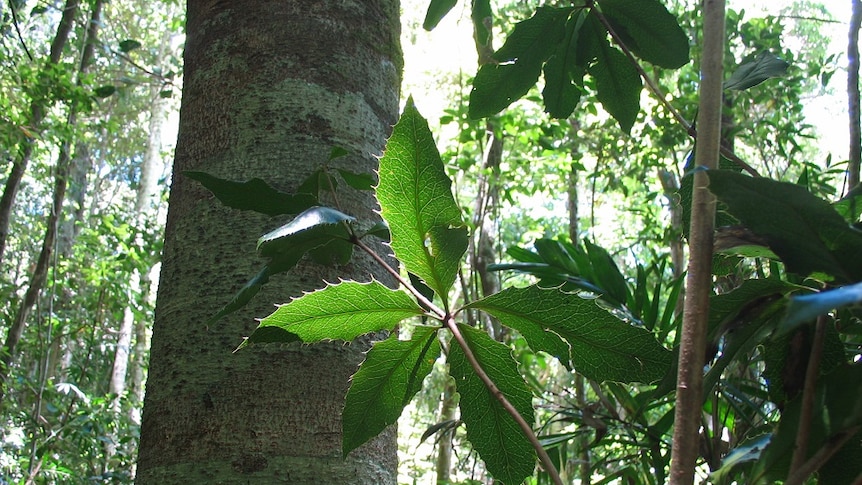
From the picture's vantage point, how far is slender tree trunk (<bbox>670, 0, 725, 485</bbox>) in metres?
0.33

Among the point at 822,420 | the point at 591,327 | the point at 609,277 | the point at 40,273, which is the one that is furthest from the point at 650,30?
the point at 40,273

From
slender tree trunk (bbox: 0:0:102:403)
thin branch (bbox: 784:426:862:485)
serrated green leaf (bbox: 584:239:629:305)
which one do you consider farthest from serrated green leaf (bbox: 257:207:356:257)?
slender tree trunk (bbox: 0:0:102:403)

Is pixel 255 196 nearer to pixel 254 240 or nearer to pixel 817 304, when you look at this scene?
pixel 254 240

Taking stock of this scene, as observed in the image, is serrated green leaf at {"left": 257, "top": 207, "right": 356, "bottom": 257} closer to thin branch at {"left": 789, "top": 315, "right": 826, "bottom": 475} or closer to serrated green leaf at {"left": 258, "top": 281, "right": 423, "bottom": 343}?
serrated green leaf at {"left": 258, "top": 281, "right": 423, "bottom": 343}

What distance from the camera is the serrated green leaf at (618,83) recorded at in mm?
830

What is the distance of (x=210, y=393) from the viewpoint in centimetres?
75

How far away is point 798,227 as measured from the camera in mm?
377

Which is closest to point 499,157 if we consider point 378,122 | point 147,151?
point 378,122

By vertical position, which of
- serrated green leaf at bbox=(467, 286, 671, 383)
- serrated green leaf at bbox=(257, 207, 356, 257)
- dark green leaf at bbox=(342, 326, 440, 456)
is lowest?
dark green leaf at bbox=(342, 326, 440, 456)

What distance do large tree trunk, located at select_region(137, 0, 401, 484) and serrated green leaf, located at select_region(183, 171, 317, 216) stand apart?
215 mm

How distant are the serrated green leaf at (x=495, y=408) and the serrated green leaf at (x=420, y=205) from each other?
0.07 meters

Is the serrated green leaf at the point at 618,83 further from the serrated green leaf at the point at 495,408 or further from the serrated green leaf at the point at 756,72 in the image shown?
the serrated green leaf at the point at 495,408

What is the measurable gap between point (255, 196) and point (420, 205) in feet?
0.55

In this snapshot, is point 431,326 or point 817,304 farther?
point 431,326
